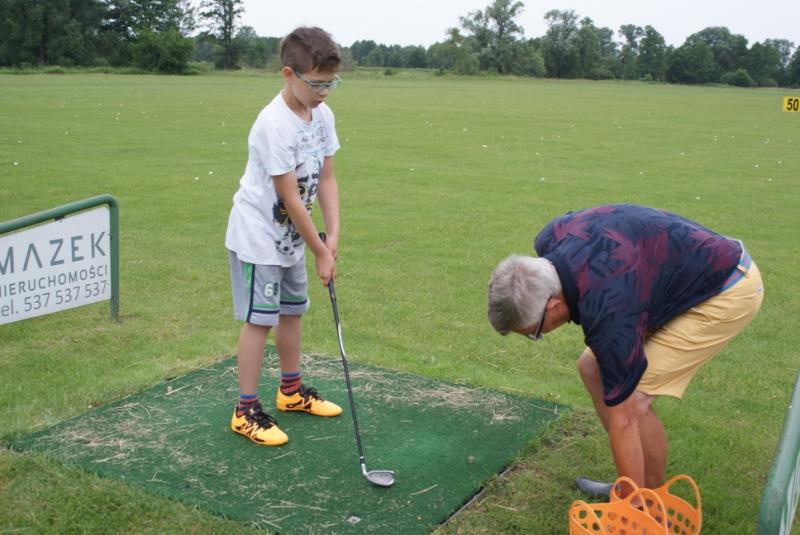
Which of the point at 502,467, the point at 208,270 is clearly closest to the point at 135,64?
the point at 208,270

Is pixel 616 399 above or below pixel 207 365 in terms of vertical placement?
above

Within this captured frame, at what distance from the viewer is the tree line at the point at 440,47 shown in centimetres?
7000

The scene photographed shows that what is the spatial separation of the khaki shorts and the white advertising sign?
3.89 m

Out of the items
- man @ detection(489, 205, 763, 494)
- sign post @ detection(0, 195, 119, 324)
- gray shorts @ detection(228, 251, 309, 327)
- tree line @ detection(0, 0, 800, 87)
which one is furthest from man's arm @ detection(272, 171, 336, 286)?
tree line @ detection(0, 0, 800, 87)

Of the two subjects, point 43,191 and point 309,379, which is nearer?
point 309,379

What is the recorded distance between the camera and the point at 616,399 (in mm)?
2762

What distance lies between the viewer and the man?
267cm

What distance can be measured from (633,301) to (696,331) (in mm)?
534

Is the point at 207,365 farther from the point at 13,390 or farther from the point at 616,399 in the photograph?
the point at 616,399

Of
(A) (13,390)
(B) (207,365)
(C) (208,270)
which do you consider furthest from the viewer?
(C) (208,270)

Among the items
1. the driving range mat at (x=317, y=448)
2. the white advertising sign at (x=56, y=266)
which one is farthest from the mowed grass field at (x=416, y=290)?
the white advertising sign at (x=56, y=266)

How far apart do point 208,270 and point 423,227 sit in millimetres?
2789

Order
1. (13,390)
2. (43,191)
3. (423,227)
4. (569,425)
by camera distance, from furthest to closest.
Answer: (43,191), (423,227), (13,390), (569,425)

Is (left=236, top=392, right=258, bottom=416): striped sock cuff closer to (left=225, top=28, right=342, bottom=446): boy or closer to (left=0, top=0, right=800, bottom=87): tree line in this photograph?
(left=225, top=28, right=342, bottom=446): boy
